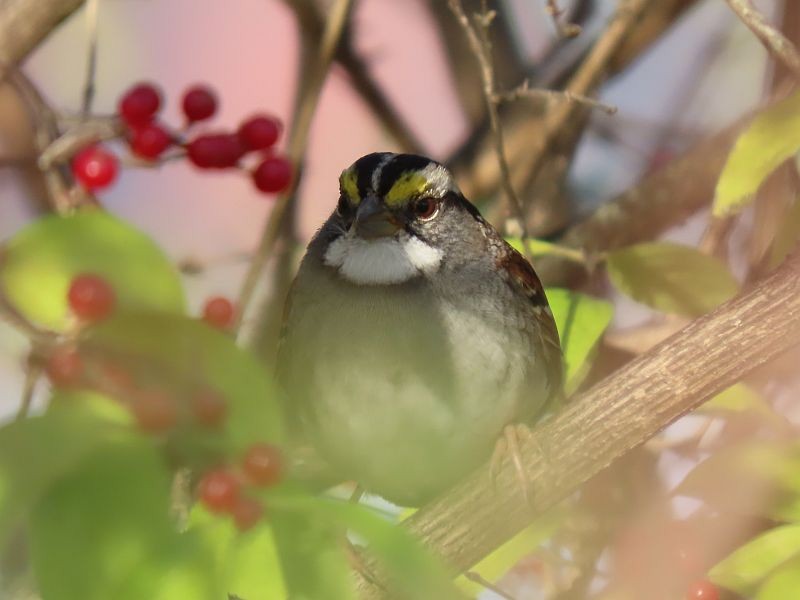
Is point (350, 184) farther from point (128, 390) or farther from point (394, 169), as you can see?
point (128, 390)

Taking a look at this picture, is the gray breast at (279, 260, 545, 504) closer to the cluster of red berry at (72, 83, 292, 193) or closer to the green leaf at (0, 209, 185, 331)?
the cluster of red berry at (72, 83, 292, 193)

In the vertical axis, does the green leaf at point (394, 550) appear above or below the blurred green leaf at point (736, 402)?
above

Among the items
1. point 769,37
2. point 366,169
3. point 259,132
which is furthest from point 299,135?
point 769,37

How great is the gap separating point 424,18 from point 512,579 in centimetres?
68

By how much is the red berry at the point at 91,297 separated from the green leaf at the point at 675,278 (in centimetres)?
52

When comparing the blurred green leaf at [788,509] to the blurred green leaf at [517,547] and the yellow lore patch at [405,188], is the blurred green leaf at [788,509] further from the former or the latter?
the yellow lore patch at [405,188]

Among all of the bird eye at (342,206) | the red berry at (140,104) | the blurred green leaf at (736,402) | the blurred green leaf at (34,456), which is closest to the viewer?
the blurred green leaf at (34,456)

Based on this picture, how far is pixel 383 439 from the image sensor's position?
849mm

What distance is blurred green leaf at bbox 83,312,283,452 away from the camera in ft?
0.89

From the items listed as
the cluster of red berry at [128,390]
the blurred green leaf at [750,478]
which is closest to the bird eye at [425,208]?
the blurred green leaf at [750,478]

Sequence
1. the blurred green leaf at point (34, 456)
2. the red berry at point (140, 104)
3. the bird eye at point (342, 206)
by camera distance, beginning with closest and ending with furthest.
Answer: the blurred green leaf at point (34, 456), the red berry at point (140, 104), the bird eye at point (342, 206)

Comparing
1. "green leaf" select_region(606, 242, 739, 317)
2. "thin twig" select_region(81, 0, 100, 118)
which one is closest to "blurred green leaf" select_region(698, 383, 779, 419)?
"green leaf" select_region(606, 242, 739, 317)

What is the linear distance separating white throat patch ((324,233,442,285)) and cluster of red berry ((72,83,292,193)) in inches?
8.7

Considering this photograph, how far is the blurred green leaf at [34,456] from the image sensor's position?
250mm
